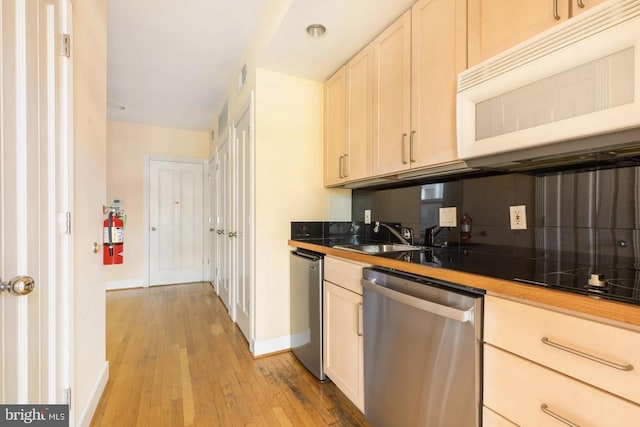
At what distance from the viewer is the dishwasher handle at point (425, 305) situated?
0.97 metres

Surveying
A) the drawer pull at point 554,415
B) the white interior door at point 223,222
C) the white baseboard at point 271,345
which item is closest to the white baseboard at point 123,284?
the white interior door at point 223,222

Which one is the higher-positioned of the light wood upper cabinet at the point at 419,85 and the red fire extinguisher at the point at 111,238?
the light wood upper cabinet at the point at 419,85

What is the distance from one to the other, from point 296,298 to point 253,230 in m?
0.65

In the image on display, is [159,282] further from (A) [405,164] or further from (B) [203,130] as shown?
(A) [405,164]

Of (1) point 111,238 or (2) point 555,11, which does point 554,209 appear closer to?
(2) point 555,11

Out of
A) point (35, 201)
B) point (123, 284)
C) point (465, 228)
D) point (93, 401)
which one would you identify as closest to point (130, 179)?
point (123, 284)

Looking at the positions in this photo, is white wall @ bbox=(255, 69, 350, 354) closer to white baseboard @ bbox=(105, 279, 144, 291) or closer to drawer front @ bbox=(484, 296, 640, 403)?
drawer front @ bbox=(484, 296, 640, 403)

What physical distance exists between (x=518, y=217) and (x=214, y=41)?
2.69 m

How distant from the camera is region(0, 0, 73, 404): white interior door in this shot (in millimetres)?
869

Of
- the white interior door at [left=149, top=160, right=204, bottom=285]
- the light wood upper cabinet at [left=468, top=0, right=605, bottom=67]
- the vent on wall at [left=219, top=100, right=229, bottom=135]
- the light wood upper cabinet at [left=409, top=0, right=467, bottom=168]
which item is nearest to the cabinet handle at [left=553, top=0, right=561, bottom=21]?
the light wood upper cabinet at [left=468, top=0, right=605, bottom=67]

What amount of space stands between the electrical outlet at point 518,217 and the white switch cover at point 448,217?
325 mm

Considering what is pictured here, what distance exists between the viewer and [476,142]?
48.6 inches

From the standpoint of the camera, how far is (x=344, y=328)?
5.59 feet
